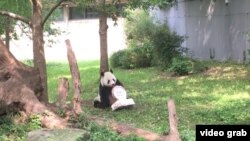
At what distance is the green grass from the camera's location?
9156 mm

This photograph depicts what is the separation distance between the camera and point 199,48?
21.1 meters

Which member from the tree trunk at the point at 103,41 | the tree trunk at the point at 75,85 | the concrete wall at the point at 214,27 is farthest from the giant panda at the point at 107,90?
the concrete wall at the point at 214,27

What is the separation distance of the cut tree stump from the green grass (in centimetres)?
80

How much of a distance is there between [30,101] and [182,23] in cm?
1572

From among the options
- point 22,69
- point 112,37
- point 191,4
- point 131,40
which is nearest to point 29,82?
point 22,69

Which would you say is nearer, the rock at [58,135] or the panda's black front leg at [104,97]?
the rock at [58,135]

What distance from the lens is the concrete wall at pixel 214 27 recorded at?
17.3 metres

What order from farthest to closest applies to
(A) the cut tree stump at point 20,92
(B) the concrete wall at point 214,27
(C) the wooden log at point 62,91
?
(B) the concrete wall at point 214,27 < (C) the wooden log at point 62,91 < (A) the cut tree stump at point 20,92

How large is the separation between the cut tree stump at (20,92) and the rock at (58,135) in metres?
0.50

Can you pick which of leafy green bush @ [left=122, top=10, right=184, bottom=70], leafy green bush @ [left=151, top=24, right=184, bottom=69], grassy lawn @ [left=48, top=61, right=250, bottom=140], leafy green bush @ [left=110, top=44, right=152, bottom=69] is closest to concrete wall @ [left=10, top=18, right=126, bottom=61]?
leafy green bush @ [left=122, top=10, right=184, bottom=70]

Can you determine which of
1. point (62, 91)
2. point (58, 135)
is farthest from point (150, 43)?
point (58, 135)

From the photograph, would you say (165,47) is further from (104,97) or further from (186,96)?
(104,97)

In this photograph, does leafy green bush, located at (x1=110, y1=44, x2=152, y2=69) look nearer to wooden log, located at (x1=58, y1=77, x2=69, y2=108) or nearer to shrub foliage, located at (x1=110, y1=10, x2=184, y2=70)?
shrub foliage, located at (x1=110, y1=10, x2=184, y2=70)

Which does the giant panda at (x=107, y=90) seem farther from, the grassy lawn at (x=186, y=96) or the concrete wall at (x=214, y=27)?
the concrete wall at (x=214, y=27)
